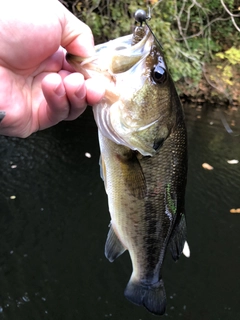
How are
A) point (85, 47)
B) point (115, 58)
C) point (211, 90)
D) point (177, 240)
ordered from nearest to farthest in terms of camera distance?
point (115, 58) → point (85, 47) → point (177, 240) → point (211, 90)

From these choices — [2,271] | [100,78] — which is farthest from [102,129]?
[2,271]

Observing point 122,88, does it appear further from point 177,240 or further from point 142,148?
point 177,240

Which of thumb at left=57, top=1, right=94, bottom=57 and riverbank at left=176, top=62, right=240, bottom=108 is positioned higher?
thumb at left=57, top=1, right=94, bottom=57

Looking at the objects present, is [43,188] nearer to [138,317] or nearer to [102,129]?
[138,317]

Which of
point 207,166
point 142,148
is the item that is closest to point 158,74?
point 142,148

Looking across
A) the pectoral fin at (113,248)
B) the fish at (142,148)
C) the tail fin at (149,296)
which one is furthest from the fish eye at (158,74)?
the tail fin at (149,296)

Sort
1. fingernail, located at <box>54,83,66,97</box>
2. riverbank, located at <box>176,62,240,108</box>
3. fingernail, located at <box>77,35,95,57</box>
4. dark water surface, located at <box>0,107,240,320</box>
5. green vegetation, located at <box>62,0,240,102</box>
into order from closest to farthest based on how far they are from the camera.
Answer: fingernail, located at <box>54,83,66,97</box> < fingernail, located at <box>77,35,95,57</box> < dark water surface, located at <box>0,107,240,320</box> < green vegetation, located at <box>62,0,240,102</box> < riverbank, located at <box>176,62,240,108</box>

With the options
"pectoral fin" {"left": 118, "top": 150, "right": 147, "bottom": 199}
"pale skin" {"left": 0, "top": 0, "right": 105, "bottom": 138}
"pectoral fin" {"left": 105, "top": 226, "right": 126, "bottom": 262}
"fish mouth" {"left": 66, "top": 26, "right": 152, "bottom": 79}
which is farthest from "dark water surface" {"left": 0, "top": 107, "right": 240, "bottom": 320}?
"fish mouth" {"left": 66, "top": 26, "right": 152, "bottom": 79}

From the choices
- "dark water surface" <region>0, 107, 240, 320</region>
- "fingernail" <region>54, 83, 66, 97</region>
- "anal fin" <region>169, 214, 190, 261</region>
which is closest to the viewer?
"fingernail" <region>54, 83, 66, 97</region>

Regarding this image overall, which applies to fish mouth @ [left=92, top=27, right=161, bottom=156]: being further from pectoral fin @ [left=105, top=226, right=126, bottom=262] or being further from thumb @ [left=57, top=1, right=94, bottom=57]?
pectoral fin @ [left=105, top=226, right=126, bottom=262]

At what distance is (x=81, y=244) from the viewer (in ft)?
15.0

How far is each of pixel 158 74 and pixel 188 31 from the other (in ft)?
33.0

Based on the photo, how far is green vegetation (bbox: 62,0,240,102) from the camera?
776 cm

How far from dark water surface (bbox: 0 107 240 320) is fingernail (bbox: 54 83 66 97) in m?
3.07
